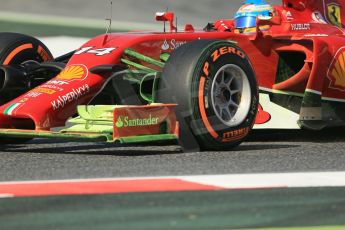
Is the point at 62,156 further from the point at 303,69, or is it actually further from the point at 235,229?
the point at 235,229

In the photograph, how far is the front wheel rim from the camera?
6.04 m

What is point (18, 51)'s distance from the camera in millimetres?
7215

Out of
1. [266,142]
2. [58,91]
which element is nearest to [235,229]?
[58,91]

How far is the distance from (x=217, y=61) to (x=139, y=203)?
7.33 feet

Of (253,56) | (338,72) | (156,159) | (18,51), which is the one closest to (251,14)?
(253,56)

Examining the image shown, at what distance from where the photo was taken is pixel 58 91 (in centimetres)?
598

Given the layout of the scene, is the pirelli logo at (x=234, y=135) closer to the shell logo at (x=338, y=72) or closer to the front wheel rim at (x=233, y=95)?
the front wheel rim at (x=233, y=95)

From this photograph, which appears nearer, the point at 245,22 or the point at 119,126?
the point at 119,126

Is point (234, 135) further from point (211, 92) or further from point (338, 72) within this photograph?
point (338, 72)

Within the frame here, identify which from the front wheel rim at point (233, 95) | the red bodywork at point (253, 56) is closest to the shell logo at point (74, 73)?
the red bodywork at point (253, 56)

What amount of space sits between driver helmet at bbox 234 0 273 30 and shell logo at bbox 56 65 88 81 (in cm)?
196

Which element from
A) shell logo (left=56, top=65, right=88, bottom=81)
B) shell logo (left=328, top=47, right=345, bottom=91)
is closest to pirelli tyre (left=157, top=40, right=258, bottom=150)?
shell logo (left=56, top=65, right=88, bottom=81)

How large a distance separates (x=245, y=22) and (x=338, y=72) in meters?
1.10

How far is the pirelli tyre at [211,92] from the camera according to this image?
5.75m
